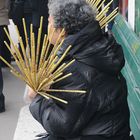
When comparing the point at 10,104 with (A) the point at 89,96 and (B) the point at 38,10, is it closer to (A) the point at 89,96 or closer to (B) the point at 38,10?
(B) the point at 38,10

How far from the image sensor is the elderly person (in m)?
2.22

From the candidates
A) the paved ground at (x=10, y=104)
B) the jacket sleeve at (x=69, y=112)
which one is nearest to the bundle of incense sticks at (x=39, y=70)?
the jacket sleeve at (x=69, y=112)

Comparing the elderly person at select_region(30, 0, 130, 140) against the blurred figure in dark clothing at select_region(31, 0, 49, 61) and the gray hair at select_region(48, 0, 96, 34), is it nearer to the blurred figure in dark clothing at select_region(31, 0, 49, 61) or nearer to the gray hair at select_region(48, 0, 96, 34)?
the gray hair at select_region(48, 0, 96, 34)

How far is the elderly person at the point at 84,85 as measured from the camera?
2.22m

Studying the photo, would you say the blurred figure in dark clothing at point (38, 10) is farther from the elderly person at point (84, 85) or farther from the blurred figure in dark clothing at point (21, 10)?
the elderly person at point (84, 85)

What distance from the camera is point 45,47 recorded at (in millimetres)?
2260

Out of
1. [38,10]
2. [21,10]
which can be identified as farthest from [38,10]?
[21,10]

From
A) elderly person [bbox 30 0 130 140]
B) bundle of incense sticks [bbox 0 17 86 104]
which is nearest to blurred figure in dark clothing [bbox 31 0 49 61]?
elderly person [bbox 30 0 130 140]

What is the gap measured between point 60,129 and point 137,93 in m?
0.91

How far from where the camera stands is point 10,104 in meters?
4.95

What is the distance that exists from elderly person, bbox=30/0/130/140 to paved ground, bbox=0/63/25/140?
194 centimetres

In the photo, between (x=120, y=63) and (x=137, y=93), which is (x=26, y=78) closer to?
(x=120, y=63)

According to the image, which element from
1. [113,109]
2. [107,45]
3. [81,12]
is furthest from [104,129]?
[81,12]

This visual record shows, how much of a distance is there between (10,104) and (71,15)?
285 cm
